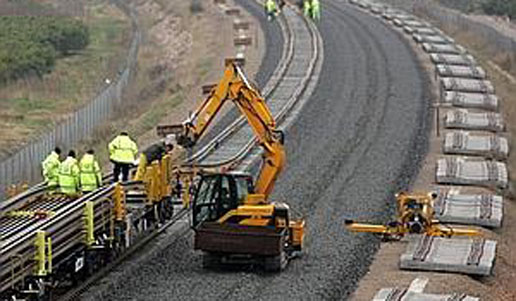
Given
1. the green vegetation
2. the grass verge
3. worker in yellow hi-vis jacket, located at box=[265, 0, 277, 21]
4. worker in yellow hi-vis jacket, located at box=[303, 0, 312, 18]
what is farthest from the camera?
worker in yellow hi-vis jacket, located at box=[303, 0, 312, 18]

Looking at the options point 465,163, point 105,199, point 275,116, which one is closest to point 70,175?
point 105,199

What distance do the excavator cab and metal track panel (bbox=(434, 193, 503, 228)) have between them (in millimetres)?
6997

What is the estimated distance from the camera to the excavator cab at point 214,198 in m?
27.5

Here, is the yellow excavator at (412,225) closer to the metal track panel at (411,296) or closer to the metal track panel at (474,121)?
the metal track panel at (411,296)

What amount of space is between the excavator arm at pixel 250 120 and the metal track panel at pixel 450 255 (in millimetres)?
3537

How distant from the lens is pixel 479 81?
55.7 metres

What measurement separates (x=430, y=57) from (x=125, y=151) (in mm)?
33907

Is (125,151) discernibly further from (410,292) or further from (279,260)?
(410,292)

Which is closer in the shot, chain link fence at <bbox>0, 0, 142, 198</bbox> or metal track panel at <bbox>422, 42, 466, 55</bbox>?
chain link fence at <bbox>0, 0, 142, 198</bbox>

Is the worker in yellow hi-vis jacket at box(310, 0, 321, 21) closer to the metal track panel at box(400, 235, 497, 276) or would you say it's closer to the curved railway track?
the curved railway track

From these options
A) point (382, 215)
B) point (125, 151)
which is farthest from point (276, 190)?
point (125, 151)

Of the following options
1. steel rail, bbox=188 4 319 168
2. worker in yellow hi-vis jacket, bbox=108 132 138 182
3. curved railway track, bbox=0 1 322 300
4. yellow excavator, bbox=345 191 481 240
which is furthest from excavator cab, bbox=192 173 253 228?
steel rail, bbox=188 4 319 168

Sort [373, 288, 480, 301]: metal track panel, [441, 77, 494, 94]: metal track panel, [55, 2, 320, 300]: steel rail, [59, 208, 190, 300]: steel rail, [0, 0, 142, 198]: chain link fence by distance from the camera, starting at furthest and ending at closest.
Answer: [441, 77, 494, 94]: metal track panel < [0, 0, 142, 198]: chain link fence < [55, 2, 320, 300]: steel rail < [59, 208, 190, 300]: steel rail < [373, 288, 480, 301]: metal track panel

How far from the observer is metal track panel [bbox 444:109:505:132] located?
46.0 metres
